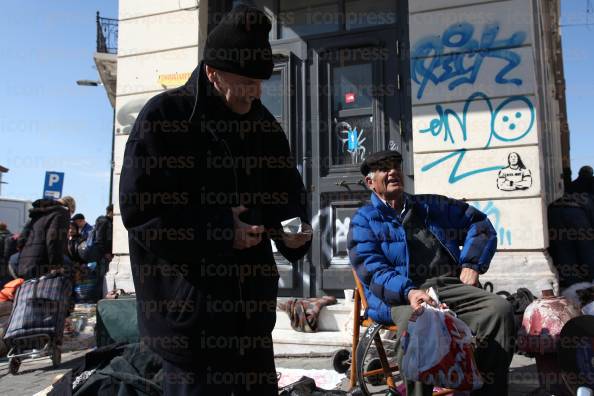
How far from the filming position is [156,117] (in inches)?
58.6

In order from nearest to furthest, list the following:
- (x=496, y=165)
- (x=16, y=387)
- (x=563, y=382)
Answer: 1. (x=563, y=382)
2. (x=16, y=387)
3. (x=496, y=165)

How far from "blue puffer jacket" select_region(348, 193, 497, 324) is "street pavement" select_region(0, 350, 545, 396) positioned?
104 cm

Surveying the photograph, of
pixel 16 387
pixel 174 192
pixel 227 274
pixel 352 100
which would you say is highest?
pixel 352 100

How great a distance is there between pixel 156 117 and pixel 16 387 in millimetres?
3904

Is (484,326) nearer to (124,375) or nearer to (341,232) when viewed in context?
(124,375)

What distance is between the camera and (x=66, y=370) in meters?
4.59

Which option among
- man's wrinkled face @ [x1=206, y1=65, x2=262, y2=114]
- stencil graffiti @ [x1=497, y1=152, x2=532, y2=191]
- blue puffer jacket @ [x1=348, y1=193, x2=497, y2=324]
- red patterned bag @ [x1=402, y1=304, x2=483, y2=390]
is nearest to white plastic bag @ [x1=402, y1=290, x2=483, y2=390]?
red patterned bag @ [x1=402, y1=304, x2=483, y2=390]

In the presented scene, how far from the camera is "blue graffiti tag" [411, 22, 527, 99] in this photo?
5.04 meters

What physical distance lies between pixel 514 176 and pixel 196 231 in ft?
14.3

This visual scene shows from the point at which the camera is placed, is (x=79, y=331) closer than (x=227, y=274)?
No

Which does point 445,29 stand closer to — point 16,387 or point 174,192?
point 174,192

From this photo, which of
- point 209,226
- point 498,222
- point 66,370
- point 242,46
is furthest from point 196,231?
point 498,222

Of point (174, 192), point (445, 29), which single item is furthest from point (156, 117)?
point (445, 29)

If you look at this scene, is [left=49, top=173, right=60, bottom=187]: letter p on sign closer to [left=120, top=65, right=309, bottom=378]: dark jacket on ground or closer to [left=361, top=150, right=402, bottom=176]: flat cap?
[left=361, top=150, right=402, bottom=176]: flat cap
